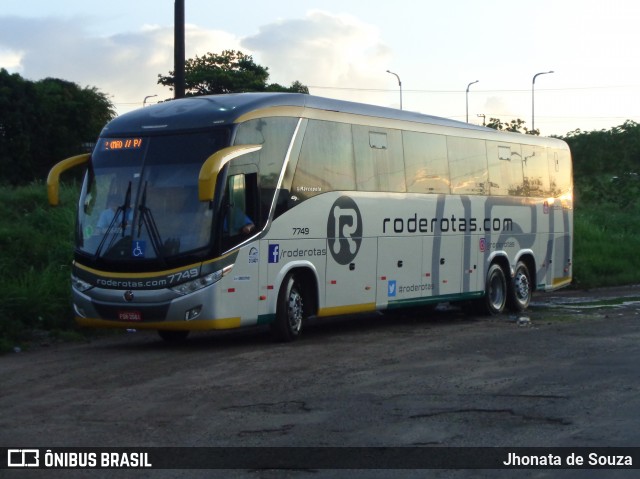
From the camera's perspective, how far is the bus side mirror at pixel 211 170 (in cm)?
1326

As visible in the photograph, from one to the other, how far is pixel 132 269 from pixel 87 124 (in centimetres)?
5189

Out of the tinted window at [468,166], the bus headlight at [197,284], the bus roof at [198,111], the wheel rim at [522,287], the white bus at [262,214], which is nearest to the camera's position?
the bus headlight at [197,284]

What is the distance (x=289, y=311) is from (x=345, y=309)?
148cm

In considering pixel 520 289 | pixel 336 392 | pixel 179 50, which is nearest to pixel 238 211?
pixel 336 392

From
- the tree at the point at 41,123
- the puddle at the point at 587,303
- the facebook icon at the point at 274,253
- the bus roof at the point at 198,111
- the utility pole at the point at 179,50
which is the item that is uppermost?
the tree at the point at 41,123

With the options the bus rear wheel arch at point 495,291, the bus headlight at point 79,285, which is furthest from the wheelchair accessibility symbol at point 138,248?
Result: the bus rear wheel arch at point 495,291

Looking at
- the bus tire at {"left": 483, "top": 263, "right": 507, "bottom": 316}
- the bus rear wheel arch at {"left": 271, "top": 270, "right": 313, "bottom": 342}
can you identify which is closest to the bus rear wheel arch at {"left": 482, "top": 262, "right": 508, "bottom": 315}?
the bus tire at {"left": 483, "top": 263, "right": 507, "bottom": 316}

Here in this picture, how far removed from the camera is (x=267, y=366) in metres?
12.6

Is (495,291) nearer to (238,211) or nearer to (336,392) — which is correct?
(238,211)

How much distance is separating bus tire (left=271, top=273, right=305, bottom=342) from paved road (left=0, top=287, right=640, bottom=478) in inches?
12.4

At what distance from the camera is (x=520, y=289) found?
22.3 metres

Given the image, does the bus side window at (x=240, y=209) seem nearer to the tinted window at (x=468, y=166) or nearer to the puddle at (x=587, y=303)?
the tinted window at (x=468, y=166)

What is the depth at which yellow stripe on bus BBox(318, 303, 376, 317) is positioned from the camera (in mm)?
16316

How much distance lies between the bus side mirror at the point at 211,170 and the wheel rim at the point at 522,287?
9730 millimetres
